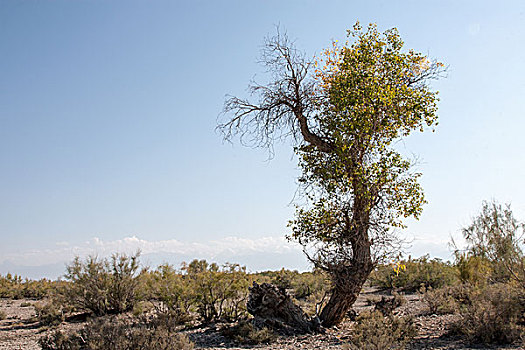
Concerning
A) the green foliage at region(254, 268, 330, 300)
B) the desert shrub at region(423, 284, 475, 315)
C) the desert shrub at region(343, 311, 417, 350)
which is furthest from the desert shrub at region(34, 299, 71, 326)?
the desert shrub at region(423, 284, 475, 315)

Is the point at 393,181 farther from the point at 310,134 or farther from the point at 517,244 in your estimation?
the point at 517,244

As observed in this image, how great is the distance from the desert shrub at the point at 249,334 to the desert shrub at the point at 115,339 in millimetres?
1697

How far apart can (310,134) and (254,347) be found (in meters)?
5.29

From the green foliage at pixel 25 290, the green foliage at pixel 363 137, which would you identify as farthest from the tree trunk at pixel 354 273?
the green foliage at pixel 25 290

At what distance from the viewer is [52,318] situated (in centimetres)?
1352

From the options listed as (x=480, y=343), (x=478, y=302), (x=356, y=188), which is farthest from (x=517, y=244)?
(x=356, y=188)

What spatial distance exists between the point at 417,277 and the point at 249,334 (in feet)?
44.1

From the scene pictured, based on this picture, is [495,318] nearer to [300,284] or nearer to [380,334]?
[380,334]

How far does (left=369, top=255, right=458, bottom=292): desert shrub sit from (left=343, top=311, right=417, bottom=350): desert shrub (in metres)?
10.4

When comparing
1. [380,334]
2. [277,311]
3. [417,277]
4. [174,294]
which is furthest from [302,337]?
[417,277]

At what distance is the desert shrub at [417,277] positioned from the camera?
20125 millimetres

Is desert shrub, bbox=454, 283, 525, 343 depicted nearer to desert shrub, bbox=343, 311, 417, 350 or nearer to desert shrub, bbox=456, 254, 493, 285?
desert shrub, bbox=343, 311, 417, 350

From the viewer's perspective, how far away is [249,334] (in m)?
9.72

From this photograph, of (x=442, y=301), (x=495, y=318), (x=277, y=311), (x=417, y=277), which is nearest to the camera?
(x=495, y=318)
